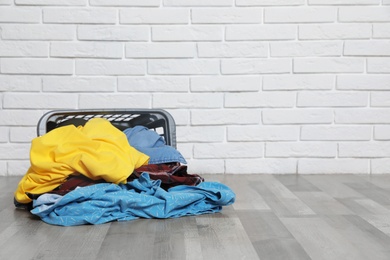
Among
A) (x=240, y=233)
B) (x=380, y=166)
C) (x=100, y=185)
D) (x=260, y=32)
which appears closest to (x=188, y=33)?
(x=260, y=32)

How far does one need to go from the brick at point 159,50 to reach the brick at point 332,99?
2.29 feet

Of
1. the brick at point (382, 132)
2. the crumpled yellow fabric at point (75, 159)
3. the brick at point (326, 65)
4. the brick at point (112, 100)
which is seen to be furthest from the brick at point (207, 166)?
the crumpled yellow fabric at point (75, 159)

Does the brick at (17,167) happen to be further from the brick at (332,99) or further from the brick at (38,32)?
the brick at (332,99)

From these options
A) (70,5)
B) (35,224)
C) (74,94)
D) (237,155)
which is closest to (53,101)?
(74,94)

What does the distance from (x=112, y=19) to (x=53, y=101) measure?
0.57m

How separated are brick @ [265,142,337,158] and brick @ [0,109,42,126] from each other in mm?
1337

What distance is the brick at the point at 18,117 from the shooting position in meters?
3.69

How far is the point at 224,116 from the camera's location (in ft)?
12.3

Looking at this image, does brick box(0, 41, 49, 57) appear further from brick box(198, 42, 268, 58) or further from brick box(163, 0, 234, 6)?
brick box(198, 42, 268, 58)

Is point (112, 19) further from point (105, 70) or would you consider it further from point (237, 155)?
point (237, 155)

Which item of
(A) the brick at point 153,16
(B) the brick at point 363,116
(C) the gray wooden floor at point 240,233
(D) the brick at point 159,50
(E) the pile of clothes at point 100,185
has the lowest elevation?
(C) the gray wooden floor at point 240,233

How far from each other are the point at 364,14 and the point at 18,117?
2.05m

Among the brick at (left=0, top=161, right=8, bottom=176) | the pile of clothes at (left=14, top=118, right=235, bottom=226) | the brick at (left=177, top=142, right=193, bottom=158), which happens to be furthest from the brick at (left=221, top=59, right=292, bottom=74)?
the brick at (left=0, top=161, right=8, bottom=176)

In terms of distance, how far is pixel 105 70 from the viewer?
12.1 ft
